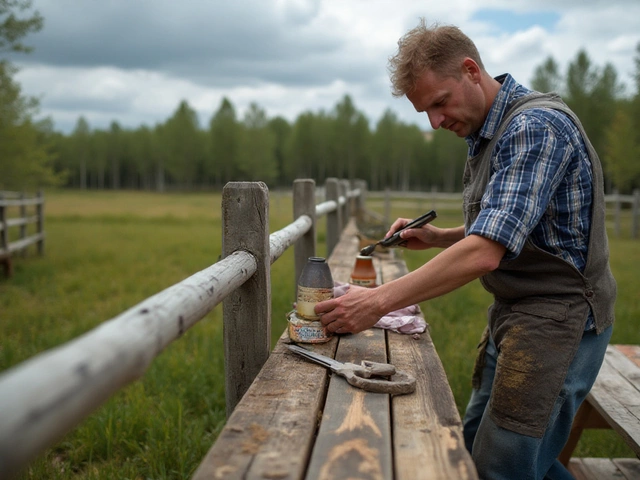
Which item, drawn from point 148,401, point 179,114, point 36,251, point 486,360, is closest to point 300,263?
point 148,401

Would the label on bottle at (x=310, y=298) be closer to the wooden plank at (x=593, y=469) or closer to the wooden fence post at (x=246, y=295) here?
the wooden fence post at (x=246, y=295)

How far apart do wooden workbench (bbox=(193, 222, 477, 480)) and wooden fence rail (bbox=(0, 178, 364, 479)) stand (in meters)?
0.24

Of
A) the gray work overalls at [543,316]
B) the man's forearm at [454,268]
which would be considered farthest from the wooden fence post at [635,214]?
the man's forearm at [454,268]

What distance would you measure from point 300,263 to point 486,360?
1693 mm

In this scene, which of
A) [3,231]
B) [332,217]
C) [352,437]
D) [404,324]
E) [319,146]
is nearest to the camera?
[352,437]

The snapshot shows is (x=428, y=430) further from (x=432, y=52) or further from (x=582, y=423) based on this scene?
(x=582, y=423)

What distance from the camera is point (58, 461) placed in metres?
3.26

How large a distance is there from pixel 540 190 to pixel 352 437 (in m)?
0.96

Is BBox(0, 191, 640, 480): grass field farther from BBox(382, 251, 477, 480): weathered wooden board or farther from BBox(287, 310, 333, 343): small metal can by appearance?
BBox(382, 251, 477, 480): weathered wooden board

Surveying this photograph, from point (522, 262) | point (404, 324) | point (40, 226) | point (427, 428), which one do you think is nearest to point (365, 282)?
point (404, 324)

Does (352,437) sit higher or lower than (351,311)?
lower

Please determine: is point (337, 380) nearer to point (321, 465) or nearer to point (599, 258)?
point (321, 465)

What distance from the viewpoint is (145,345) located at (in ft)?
3.77

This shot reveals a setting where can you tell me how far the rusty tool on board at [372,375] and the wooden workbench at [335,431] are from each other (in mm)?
26
